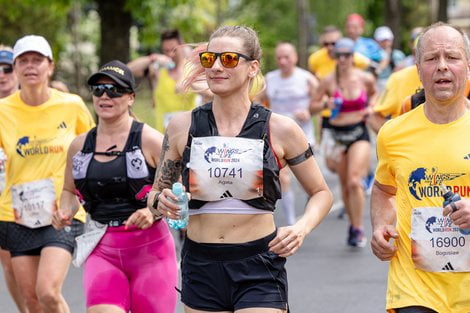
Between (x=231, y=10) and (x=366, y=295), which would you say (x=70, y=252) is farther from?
(x=231, y=10)

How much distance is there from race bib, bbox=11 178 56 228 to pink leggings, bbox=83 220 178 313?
1212 millimetres

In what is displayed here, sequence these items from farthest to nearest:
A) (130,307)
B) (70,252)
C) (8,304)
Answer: (8,304) → (70,252) → (130,307)

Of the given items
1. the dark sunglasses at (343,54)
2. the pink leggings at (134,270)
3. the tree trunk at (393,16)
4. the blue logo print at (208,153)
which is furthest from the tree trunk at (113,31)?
the tree trunk at (393,16)

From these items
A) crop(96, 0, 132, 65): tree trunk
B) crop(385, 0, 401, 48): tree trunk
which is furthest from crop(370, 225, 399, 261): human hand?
crop(385, 0, 401, 48): tree trunk

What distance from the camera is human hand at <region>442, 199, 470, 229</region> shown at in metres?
5.04

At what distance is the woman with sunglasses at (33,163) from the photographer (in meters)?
7.85

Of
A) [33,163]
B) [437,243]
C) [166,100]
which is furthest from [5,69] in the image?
[437,243]

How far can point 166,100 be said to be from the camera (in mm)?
12922

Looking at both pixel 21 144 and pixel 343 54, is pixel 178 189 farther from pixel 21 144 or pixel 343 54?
pixel 343 54

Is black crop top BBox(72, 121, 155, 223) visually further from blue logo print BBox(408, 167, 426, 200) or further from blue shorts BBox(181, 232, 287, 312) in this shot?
blue logo print BBox(408, 167, 426, 200)

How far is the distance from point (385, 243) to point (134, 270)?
1853 mm

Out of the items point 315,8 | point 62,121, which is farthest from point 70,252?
point 315,8

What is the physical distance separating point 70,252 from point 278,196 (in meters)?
2.53

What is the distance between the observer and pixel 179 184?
5.39 metres
